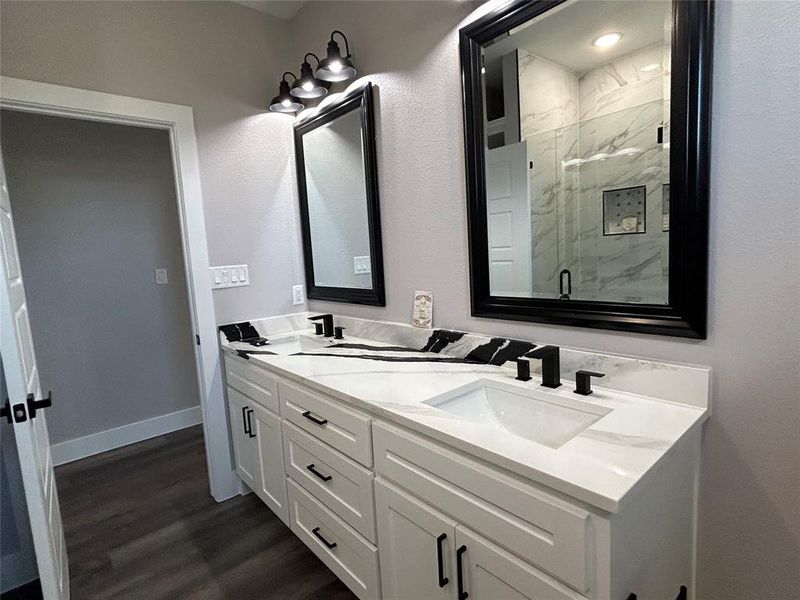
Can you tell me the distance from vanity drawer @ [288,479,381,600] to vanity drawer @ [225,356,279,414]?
1.20 feet

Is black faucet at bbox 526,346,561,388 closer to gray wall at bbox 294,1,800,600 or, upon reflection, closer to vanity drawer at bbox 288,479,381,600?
gray wall at bbox 294,1,800,600

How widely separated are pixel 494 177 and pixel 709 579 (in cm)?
137

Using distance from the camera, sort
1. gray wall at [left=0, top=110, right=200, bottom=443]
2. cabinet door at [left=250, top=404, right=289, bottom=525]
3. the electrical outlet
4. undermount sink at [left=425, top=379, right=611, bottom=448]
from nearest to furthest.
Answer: undermount sink at [left=425, top=379, right=611, bottom=448], cabinet door at [left=250, top=404, right=289, bottom=525], the electrical outlet, gray wall at [left=0, top=110, right=200, bottom=443]

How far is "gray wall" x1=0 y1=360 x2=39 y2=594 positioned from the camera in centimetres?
163

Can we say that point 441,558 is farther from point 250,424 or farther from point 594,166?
point 250,424

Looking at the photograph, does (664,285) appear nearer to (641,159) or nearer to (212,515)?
(641,159)

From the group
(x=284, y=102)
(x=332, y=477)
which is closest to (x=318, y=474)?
(x=332, y=477)

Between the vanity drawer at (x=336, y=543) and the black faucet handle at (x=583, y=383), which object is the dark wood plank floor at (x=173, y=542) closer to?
the vanity drawer at (x=336, y=543)

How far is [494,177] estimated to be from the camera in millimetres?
1547

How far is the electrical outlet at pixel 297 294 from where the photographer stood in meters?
2.57

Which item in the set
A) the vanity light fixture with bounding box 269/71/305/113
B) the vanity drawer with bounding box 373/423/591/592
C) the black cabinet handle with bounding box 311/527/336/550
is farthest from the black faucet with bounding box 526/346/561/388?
the vanity light fixture with bounding box 269/71/305/113

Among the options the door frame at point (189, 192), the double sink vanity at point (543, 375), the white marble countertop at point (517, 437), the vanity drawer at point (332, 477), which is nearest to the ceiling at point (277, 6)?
the door frame at point (189, 192)

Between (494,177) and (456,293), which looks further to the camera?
(456,293)

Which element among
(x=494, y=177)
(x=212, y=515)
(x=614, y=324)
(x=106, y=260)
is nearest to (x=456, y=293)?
(x=494, y=177)
